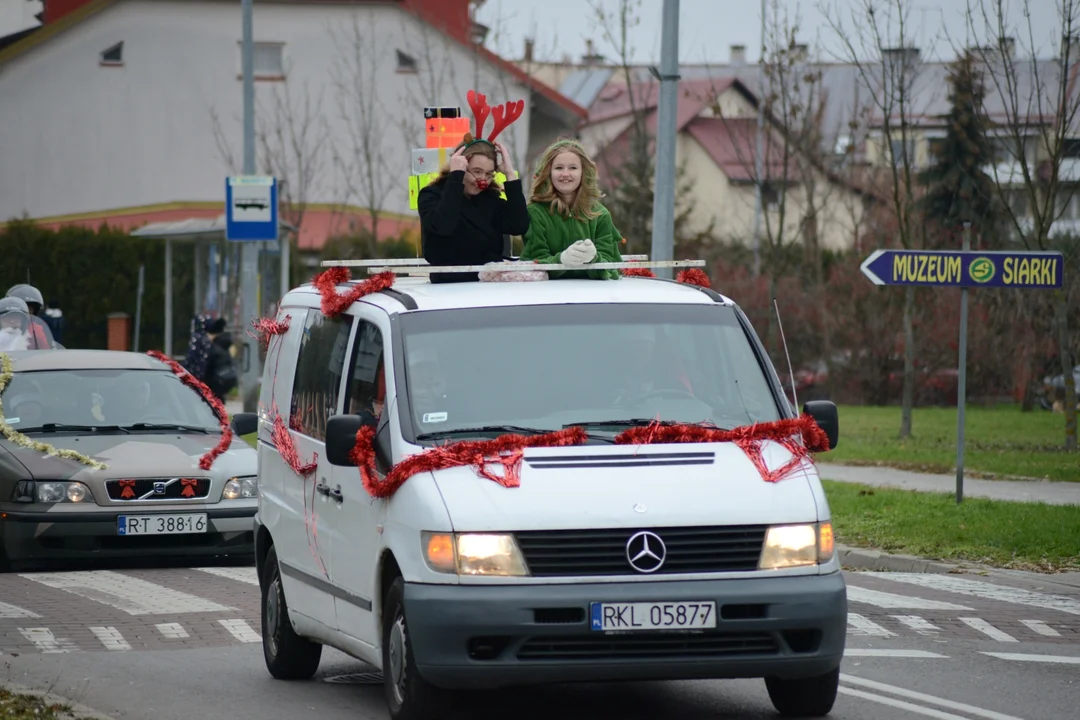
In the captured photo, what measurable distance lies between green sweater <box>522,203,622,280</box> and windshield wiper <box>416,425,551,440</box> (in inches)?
68.0

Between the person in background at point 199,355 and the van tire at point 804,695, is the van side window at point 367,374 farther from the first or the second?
the person in background at point 199,355

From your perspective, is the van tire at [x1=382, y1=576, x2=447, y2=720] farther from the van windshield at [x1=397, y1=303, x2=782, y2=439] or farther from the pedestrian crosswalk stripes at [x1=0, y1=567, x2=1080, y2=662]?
the pedestrian crosswalk stripes at [x1=0, y1=567, x2=1080, y2=662]

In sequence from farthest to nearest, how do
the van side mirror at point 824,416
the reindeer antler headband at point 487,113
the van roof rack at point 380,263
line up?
the reindeer antler headband at point 487,113, the van roof rack at point 380,263, the van side mirror at point 824,416

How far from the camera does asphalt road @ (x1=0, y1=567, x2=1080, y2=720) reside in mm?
7883

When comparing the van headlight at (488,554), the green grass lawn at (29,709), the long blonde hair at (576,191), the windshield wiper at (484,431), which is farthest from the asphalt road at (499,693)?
the long blonde hair at (576,191)

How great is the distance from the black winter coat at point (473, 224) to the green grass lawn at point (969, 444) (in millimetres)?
12321

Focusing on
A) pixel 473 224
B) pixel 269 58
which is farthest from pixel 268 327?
pixel 269 58

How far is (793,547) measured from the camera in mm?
6832

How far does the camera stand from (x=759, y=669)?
679 centimetres

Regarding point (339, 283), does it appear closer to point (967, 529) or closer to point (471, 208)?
point (471, 208)

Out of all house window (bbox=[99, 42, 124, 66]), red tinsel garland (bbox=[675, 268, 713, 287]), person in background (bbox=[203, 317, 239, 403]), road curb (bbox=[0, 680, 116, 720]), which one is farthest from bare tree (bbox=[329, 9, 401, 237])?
road curb (bbox=[0, 680, 116, 720])

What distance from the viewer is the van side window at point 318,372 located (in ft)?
26.8

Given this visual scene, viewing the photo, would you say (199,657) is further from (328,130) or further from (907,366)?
(328,130)

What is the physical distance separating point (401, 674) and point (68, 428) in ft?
24.0
